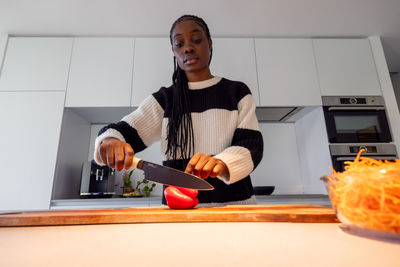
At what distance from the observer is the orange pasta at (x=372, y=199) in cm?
29

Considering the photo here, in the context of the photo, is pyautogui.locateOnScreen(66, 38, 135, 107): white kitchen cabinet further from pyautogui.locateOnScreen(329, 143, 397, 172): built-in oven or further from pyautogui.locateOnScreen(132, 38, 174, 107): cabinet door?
pyautogui.locateOnScreen(329, 143, 397, 172): built-in oven

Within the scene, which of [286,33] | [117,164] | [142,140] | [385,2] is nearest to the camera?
[117,164]

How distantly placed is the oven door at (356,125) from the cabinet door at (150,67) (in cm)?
131

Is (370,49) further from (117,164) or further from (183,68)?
(117,164)

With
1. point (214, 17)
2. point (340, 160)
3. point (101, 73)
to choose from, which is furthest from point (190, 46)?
point (340, 160)

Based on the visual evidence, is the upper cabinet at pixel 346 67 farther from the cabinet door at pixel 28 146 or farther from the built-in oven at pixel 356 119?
the cabinet door at pixel 28 146

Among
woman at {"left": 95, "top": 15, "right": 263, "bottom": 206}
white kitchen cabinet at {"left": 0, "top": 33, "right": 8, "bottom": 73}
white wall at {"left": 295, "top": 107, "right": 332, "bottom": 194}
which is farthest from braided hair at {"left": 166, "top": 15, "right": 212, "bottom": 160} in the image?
white kitchen cabinet at {"left": 0, "top": 33, "right": 8, "bottom": 73}

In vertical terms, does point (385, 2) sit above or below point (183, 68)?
above

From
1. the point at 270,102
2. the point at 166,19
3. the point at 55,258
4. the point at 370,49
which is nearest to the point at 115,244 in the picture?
the point at 55,258

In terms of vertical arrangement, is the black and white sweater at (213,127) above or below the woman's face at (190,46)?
below

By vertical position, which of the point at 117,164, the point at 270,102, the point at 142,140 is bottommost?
the point at 117,164

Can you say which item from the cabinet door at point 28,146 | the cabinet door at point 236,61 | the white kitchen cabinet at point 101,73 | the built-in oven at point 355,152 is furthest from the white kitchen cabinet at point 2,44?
the built-in oven at point 355,152

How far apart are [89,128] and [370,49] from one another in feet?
8.38

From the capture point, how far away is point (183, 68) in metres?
0.95
